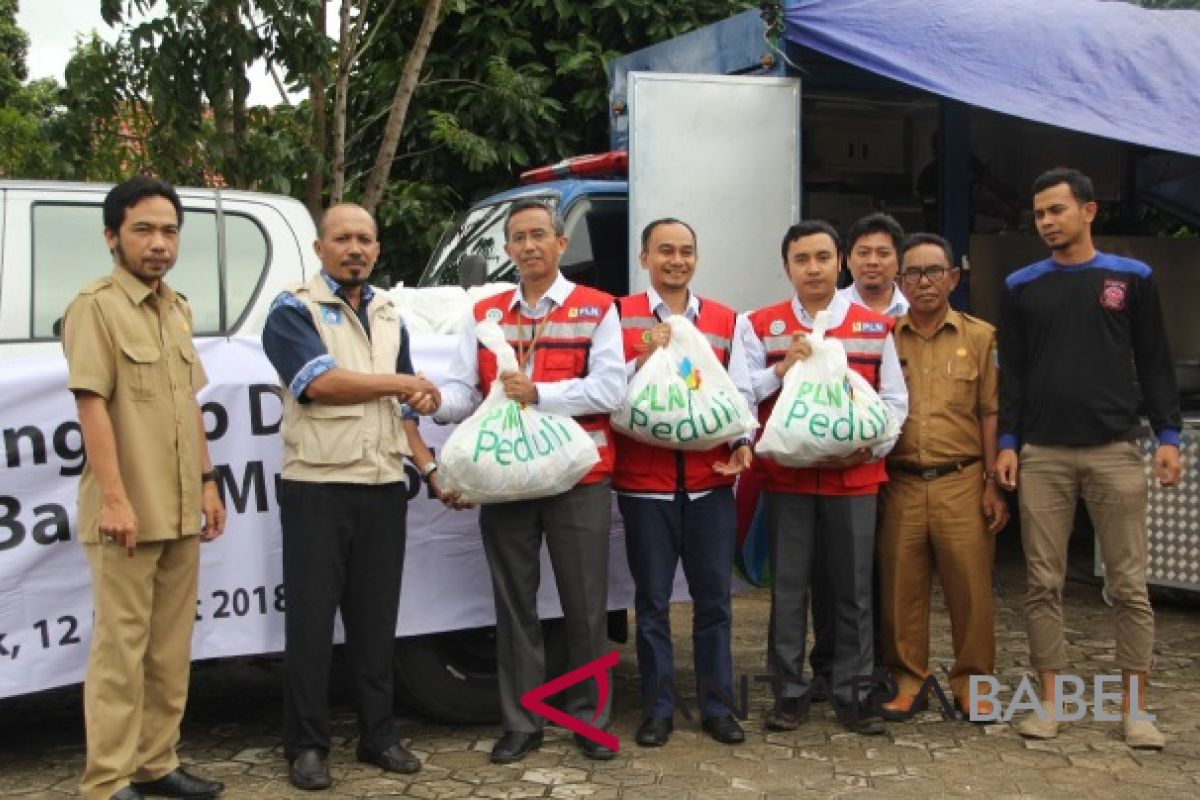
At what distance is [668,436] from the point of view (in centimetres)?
471

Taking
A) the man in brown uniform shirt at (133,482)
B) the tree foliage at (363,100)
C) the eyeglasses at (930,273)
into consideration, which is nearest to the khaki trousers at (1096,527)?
the eyeglasses at (930,273)

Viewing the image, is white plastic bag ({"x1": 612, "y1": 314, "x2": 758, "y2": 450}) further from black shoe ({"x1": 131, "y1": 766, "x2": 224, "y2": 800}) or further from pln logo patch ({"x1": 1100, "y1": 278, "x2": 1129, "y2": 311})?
black shoe ({"x1": 131, "y1": 766, "x2": 224, "y2": 800})

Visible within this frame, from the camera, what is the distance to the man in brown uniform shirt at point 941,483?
17.0 feet

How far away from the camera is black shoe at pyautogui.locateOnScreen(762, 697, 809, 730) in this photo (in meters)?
5.10

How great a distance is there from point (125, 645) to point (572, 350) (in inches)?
64.5

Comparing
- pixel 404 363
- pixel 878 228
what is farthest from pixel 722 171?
pixel 404 363

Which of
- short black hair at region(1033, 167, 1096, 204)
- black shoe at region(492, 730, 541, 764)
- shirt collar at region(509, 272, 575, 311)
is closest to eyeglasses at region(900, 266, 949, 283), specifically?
short black hair at region(1033, 167, 1096, 204)

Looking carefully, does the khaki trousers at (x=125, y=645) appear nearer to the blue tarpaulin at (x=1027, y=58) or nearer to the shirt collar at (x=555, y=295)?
the shirt collar at (x=555, y=295)

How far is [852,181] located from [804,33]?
228 cm

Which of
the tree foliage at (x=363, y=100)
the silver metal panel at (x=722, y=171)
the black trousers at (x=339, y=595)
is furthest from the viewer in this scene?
the tree foliage at (x=363, y=100)

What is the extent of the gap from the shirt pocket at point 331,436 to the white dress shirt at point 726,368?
3.14 ft

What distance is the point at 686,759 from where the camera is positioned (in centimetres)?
482

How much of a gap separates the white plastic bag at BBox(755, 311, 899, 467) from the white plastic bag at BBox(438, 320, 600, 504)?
2.17 ft

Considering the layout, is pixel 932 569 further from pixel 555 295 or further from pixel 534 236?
pixel 534 236
